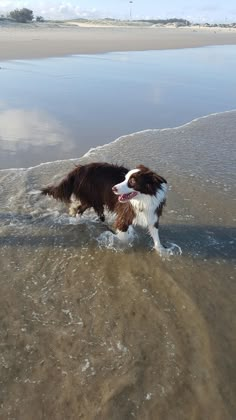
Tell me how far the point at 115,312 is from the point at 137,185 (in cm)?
127

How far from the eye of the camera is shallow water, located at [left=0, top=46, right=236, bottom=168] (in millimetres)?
7438

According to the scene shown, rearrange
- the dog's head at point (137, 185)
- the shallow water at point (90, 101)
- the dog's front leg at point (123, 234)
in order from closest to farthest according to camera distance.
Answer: the dog's head at point (137, 185)
the dog's front leg at point (123, 234)
the shallow water at point (90, 101)

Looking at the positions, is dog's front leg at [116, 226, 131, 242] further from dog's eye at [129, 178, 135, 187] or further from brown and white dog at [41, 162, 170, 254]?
dog's eye at [129, 178, 135, 187]

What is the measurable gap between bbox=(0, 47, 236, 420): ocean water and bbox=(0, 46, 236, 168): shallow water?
1.36 meters

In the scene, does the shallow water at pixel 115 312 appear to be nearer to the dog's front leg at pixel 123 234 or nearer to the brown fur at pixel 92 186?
the dog's front leg at pixel 123 234

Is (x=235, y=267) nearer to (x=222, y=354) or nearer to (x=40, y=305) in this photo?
(x=222, y=354)

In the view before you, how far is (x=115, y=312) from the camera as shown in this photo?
3645 mm

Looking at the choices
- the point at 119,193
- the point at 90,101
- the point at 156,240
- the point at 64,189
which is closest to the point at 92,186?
the point at 64,189

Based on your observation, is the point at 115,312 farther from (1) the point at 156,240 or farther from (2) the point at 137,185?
(2) the point at 137,185

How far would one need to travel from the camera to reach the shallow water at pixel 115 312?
285 cm

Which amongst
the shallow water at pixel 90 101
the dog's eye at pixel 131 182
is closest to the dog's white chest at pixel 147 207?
the dog's eye at pixel 131 182

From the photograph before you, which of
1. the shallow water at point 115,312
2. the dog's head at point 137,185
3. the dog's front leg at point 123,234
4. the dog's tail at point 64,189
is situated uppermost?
the dog's head at point 137,185

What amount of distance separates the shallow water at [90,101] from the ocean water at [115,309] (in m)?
1.36

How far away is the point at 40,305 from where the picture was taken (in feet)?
12.1
